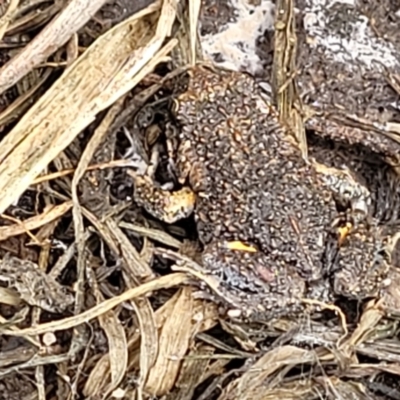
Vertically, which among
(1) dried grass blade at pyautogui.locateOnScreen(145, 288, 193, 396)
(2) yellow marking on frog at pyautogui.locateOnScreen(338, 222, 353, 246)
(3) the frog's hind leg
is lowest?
(1) dried grass blade at pyautogui.locateOnScreen(145, 288, 193, 396)

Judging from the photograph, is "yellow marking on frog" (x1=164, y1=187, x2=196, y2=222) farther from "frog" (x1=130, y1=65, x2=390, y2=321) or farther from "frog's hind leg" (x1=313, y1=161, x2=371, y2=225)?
"frog's hind leg" (x1=313, y1=161, x2=371, y2=225)

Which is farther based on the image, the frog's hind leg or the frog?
the frog's hind leg

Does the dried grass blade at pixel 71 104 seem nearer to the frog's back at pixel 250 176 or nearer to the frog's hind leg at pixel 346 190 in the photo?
the frog's back at pixel 250 176

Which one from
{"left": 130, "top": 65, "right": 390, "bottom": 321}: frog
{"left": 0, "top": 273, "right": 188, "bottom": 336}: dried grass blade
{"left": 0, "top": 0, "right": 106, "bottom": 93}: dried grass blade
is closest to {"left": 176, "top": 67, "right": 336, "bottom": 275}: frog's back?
{"left": 130, "top": 65, "right": 390, "bottom": 321}: frog

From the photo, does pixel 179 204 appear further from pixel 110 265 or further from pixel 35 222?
pixel 35 222

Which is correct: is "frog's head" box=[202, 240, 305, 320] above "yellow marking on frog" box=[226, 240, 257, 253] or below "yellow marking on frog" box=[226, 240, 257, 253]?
below

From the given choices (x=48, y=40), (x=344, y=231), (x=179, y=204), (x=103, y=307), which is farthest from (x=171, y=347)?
(x=48, y=40)

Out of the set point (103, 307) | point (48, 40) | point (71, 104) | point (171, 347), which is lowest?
point (171, 347)
